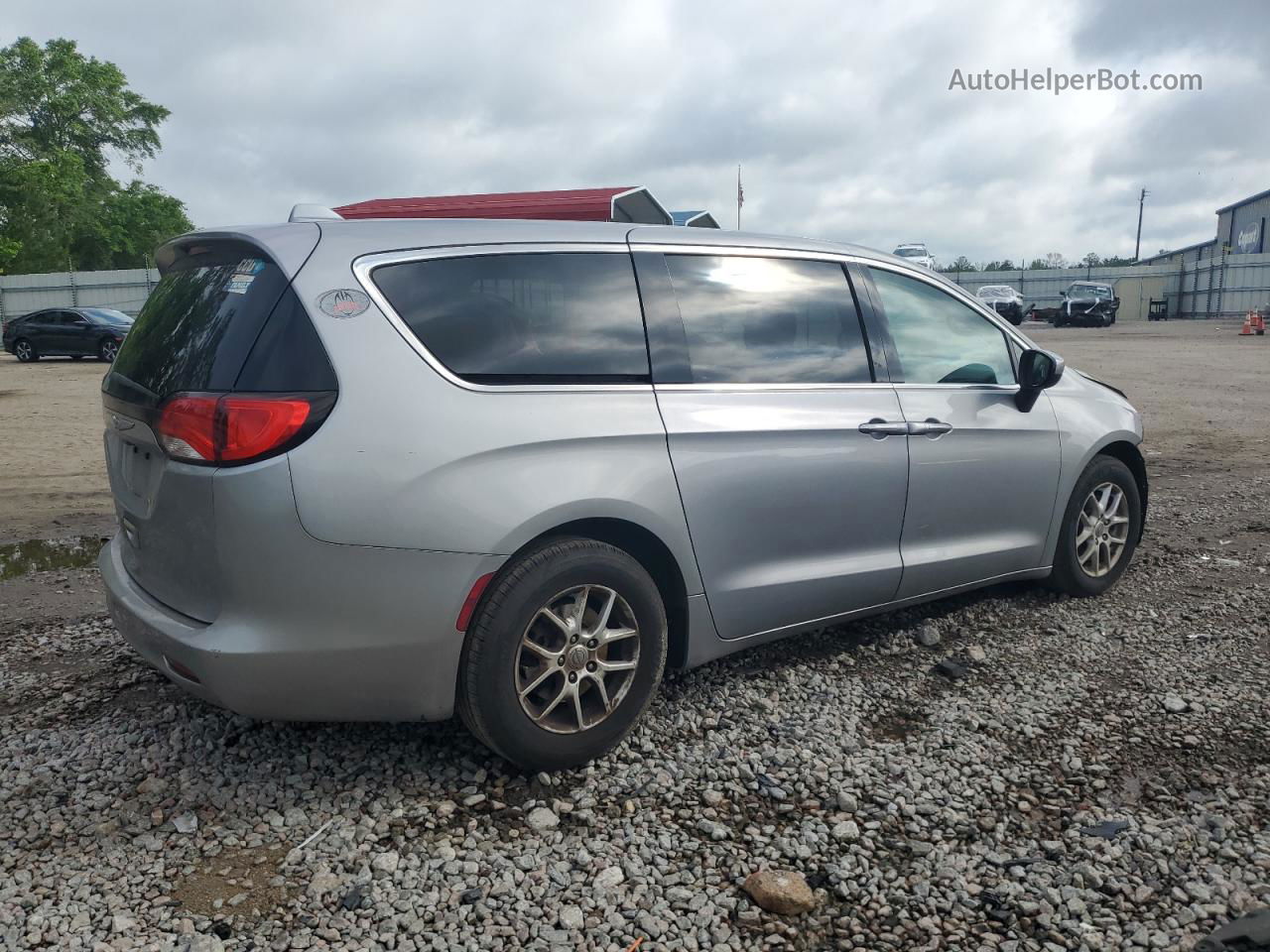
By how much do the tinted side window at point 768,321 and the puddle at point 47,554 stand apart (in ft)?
13.3

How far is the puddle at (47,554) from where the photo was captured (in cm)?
582

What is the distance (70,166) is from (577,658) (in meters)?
54.4

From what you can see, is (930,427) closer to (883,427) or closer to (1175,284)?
(883,427)

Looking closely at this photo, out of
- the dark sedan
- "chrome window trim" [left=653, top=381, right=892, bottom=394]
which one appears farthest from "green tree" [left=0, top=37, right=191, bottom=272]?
"chrome window trim" [left=653, top=381, right=892, bottom=394]

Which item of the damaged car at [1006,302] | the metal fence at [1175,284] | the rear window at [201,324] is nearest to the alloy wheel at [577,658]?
the rear window at [201,324]

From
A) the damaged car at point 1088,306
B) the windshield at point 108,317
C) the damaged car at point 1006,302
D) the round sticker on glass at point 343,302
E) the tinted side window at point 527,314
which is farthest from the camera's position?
the damaged car at point 1088,306

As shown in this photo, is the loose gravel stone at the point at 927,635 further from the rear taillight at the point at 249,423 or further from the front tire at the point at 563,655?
the rear taillight at the point at 249,423

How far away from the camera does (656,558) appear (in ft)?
11.4

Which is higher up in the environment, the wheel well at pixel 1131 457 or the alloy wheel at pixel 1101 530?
the wheel well at pixel 1131 457

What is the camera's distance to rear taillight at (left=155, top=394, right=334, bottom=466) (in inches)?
111

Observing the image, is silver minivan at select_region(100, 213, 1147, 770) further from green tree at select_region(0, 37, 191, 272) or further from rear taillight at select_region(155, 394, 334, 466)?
green tree at select_region(0, 37, 191, 272)

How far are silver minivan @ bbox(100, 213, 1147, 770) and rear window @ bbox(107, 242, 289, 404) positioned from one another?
1 cm

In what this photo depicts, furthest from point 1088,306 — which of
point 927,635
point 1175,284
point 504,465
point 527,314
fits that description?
point 504,465

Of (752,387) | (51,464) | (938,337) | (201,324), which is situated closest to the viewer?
(201,324)
